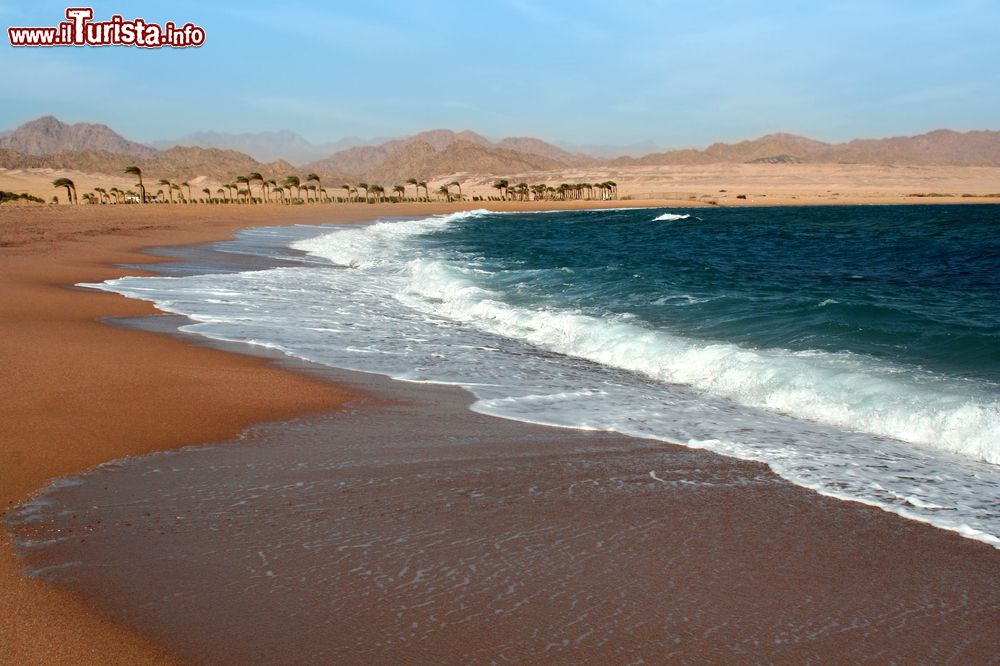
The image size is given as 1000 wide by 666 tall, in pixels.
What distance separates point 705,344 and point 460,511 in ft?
21.2

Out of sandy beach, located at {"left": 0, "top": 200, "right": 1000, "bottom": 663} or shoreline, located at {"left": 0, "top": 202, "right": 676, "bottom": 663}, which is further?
sandy beach, located at {"left": 0, "top": 200, "right": 1000, "bottom": 663}

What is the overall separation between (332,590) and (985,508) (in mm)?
3944

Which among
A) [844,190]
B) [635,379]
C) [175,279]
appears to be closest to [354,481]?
[635,379]

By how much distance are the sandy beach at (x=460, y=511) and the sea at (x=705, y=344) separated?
0.49 metres

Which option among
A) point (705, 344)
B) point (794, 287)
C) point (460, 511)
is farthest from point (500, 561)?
point (794, 287)

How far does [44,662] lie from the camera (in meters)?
3.00

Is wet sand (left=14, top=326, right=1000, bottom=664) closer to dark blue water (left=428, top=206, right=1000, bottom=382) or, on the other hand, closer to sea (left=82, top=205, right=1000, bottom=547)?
sea (left=82, top=205, right=1000, bottom=547)

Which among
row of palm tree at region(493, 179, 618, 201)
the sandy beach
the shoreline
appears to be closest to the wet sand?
the sandy beach

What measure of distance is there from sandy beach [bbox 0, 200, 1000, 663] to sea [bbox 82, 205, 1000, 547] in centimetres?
49

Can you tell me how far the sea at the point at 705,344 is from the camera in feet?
20.6

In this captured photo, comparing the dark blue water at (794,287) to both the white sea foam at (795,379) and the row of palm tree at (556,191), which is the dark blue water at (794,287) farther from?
the row of palm tree at (556,191)

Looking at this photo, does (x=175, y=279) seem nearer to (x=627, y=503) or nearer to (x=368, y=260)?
(x=368, y=260)

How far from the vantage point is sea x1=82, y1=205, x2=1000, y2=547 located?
6293mm

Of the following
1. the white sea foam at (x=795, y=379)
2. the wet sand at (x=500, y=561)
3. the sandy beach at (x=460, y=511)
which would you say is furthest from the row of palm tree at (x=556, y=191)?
the wet sand at (x=500, y=561)
